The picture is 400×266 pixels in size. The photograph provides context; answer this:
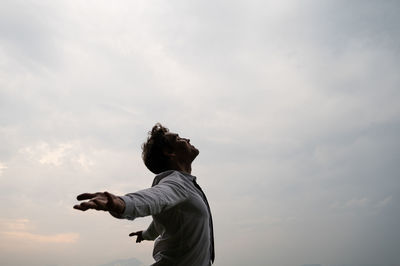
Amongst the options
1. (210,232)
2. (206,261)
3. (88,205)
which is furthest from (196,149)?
(88,205)

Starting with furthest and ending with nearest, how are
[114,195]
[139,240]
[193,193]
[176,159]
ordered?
[139,240]
[176,159]
[193,193]
[114,195]

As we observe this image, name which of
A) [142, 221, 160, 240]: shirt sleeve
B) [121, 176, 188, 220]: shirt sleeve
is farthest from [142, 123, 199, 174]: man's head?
[121, 176, 188, 220]: shirt sleeve

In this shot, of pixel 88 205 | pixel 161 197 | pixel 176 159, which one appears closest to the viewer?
pixel 88 205

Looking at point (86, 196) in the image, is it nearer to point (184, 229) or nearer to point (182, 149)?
point (184, 229)

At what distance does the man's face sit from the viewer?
5.43 m

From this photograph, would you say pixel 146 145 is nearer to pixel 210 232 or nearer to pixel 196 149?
pixel 196 149

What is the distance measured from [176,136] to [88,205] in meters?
3.35

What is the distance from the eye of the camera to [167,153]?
5.49 metres

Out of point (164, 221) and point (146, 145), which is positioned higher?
point (146, 145)

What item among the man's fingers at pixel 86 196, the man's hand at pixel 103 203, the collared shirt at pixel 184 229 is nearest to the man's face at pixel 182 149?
the collared shirt at pixel 184 229

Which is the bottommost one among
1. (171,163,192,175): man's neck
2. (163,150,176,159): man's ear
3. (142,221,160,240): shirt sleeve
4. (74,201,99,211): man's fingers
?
(74,201,99,211): man's fingers

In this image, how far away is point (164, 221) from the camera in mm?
4117

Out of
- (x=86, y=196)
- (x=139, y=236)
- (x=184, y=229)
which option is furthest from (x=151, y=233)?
(x=86, y=196)

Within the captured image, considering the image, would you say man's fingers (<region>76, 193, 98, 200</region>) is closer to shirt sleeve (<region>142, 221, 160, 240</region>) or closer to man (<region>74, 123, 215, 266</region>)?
man (<region>74, 123, 215, 266</region>)
